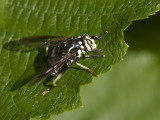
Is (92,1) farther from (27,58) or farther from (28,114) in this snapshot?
(28,114)

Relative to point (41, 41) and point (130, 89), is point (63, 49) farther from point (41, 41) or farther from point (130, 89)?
point (130, 89)

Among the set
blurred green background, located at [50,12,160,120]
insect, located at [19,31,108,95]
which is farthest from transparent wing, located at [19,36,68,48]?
blurred green background, located at [50,12,160,120]

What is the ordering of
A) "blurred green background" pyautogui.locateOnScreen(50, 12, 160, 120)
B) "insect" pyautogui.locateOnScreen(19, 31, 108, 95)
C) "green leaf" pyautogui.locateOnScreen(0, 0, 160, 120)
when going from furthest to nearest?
"blurred green background" pyautogui.locateOnScreen(50, 12, 160, 120)
"insect" pyautogui.locateOnScreen(19, 31, 108, 95)
"green leaf" pyautogui.locateOnScreen(0, 0, 160, 120)

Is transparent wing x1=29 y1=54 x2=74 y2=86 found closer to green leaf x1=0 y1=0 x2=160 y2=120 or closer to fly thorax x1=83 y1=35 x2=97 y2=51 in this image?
green leaf x1=0 y1=0 x2=160 y2=120

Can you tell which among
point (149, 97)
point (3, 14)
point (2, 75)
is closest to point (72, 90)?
point (2, 75)

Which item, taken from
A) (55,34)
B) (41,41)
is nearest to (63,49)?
(55,34)

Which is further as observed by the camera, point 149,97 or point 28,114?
point 149,97
